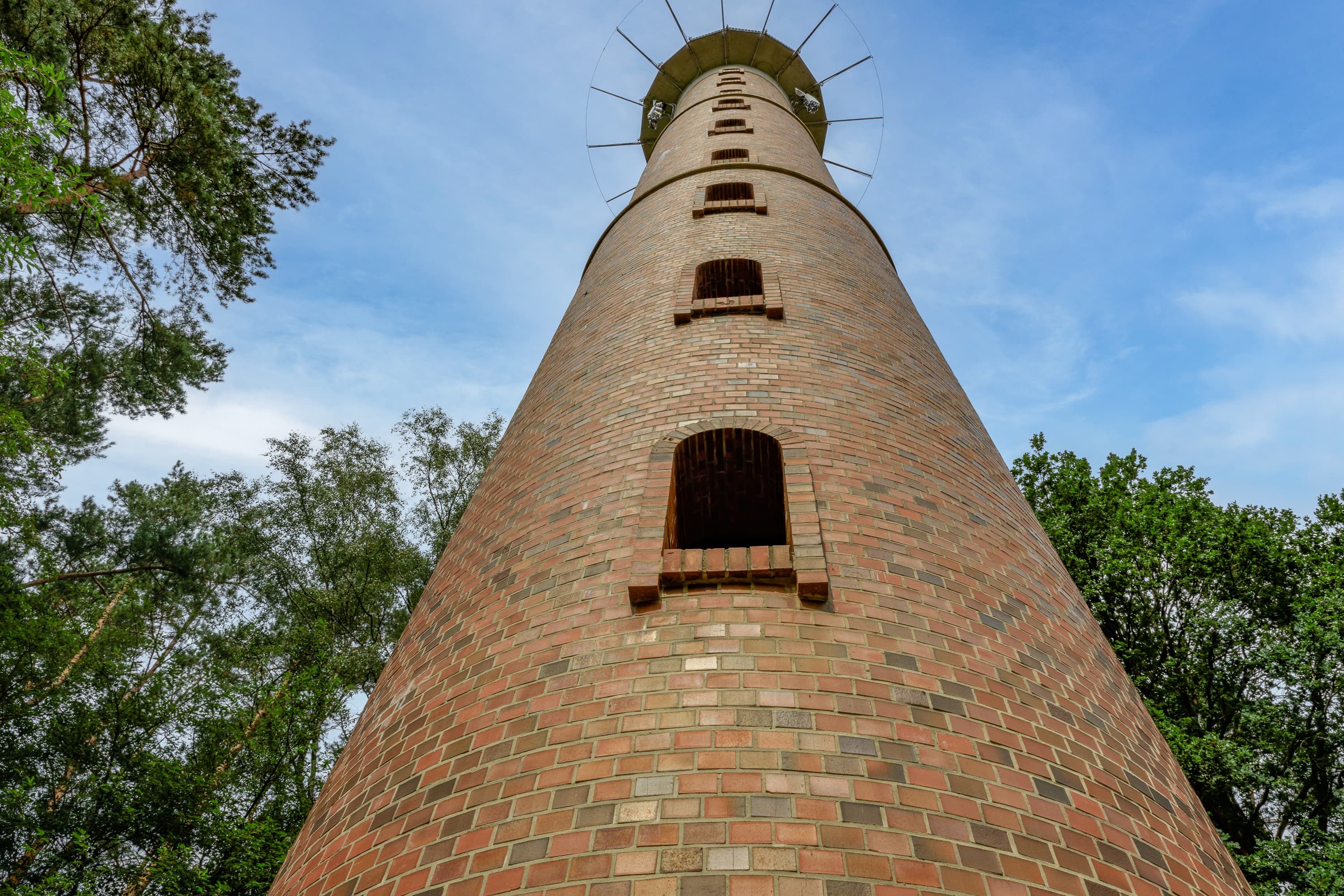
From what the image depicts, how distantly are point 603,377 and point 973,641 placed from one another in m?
2.87

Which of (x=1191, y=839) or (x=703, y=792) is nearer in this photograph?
(x=703, y=792)

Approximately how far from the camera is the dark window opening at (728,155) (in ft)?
32.1

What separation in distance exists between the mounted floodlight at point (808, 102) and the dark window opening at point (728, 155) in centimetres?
916

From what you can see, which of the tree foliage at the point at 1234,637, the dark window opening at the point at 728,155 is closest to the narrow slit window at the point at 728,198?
the dark window opening at the point at 728,155

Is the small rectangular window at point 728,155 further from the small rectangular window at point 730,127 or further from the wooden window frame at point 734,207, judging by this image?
the wooden window frame at point 734,207

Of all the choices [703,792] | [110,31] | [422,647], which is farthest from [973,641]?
[110,31]

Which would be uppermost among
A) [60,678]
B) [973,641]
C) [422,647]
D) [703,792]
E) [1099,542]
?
[1099,542]

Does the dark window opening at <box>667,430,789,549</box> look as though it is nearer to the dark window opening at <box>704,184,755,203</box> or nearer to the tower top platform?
the dark window opening at <box>704,184,755,203</box>

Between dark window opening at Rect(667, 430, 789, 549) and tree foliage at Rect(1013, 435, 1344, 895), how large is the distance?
6.17 meters

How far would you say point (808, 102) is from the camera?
58.7ft

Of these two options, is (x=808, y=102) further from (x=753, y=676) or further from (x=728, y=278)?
(x=753, y=676)

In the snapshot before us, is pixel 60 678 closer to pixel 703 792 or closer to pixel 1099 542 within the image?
pixel 703 792

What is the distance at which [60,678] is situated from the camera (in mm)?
10578

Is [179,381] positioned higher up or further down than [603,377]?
higher up
